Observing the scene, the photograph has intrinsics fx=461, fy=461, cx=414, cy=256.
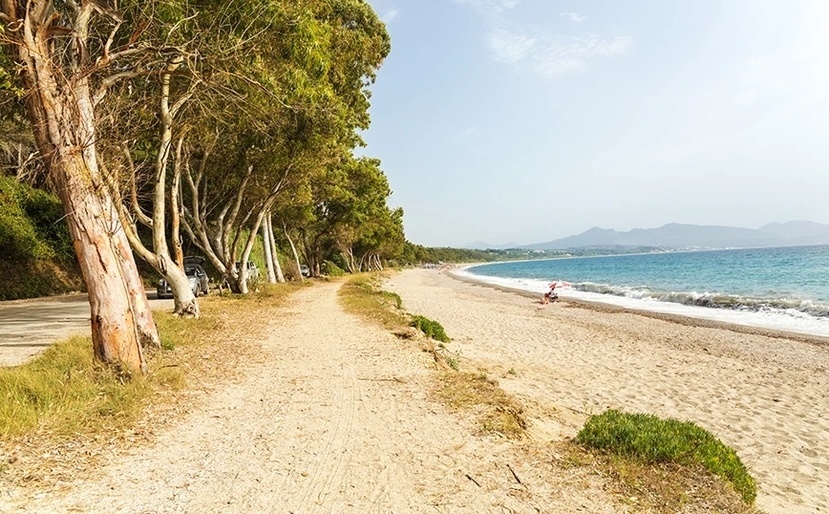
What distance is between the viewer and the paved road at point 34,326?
29.7 feet

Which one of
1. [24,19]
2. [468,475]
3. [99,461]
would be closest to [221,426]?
[99,461]

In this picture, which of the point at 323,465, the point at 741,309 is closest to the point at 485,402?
the point at 323,465

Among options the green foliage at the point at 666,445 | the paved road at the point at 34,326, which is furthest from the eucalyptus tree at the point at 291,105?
the green foliage at the point at 666,445

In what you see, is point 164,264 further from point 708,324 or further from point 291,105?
point 708,324

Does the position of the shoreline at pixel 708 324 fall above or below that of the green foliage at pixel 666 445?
below

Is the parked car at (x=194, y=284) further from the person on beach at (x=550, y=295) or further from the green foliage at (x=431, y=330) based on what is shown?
the person on beach at (x=550, y=295)

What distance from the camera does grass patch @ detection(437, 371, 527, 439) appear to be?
18.3ft

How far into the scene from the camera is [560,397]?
8.90 meters

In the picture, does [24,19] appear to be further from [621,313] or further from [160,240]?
[621,313]

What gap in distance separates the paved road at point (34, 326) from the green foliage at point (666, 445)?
29.7ft

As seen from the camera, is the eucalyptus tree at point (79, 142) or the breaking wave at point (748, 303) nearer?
the eucalyptus tree at point (79, 142)

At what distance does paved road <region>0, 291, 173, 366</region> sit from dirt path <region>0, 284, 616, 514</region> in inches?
194

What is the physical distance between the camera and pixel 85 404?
5332mm

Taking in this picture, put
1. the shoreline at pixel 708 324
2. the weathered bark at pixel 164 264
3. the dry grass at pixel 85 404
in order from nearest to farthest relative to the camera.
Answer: the dry grass at pixel 85 404, the weathered bark at pixel 164 264, the shoreline at pixel 708 324
